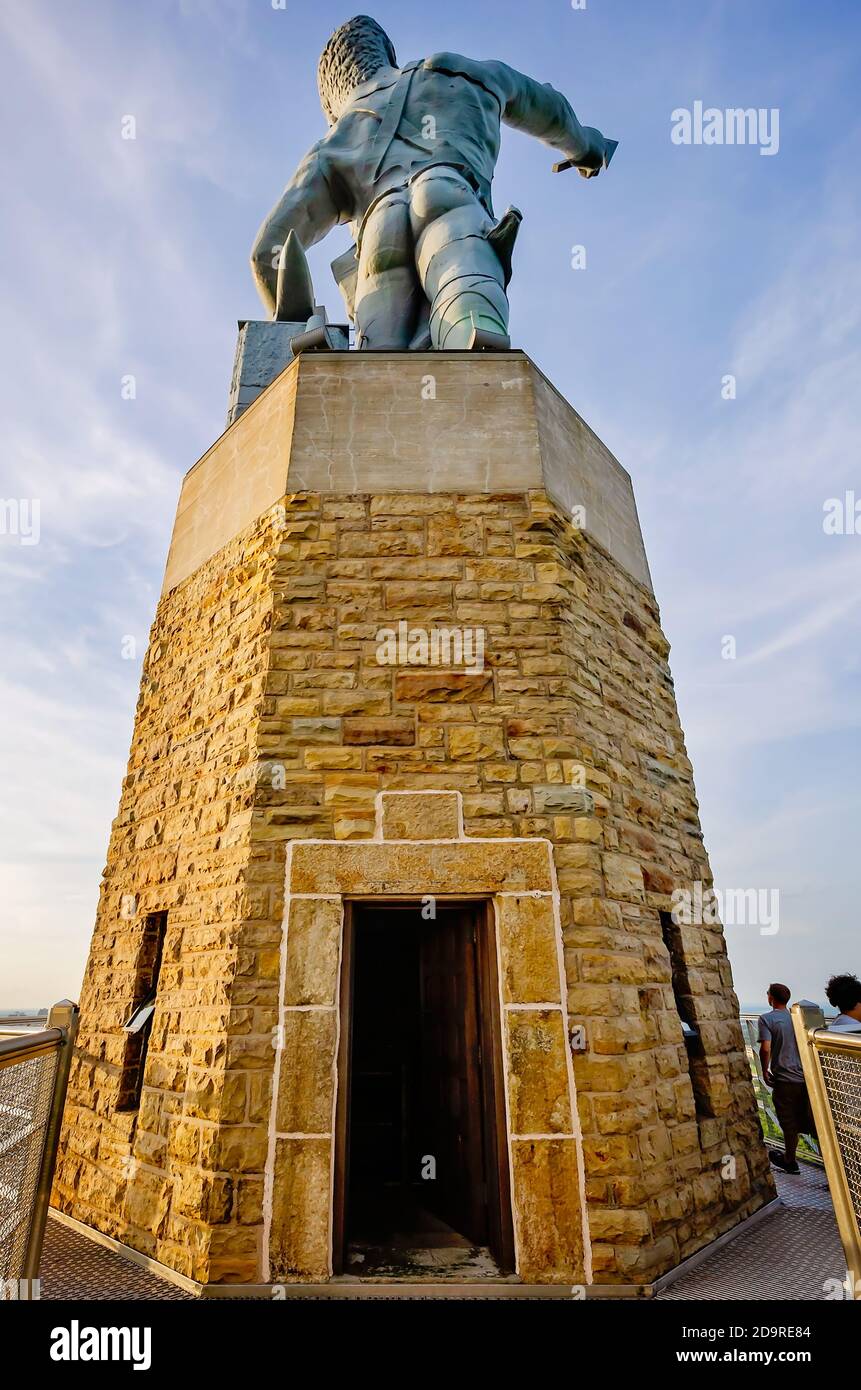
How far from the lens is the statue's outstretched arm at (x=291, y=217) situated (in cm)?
785

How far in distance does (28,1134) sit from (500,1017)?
6.77 feet

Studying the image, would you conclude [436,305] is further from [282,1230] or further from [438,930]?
[282,1230]

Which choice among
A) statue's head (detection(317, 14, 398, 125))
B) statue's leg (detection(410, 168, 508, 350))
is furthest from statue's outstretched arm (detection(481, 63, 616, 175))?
statue's leg (detection(410, 168, 508, 350))

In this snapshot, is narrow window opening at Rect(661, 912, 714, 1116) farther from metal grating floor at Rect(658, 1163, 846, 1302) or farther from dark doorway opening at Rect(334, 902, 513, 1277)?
dark doorway opening at Rect(334, 902, 513, 1277)

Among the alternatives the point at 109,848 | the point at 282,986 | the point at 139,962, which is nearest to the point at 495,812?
the point at 282,986

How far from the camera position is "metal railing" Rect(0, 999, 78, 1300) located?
252 cm


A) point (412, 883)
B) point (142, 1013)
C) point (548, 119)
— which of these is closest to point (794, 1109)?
point (412, 883)

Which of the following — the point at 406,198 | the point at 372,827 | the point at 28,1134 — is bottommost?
the point at 28,1134

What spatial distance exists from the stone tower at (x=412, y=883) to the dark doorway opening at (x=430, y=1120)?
1.0 inches

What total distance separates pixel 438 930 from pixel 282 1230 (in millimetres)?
1704

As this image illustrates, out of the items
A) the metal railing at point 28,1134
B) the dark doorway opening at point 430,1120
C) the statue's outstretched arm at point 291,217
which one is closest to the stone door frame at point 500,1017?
the dark doorway opening at point 430,1120

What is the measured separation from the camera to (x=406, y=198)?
7379 millimetres

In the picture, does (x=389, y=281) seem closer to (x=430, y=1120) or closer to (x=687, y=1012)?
(x=687, y=1012)
